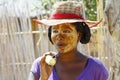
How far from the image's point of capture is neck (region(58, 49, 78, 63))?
1.97 metres

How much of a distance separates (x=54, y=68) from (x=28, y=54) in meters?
3.12

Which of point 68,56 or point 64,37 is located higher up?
point 64,37

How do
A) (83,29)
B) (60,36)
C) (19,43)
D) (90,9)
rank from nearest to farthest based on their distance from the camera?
1. (60,36)
2. (83,29)
3. (19,43)
4. (90,9)

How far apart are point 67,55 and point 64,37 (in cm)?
13

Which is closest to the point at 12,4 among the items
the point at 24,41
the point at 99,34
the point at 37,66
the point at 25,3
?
the point at 25,3

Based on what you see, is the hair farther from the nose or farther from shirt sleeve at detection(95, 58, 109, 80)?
shirt sleeve at detection(95, 58, 109, 80)

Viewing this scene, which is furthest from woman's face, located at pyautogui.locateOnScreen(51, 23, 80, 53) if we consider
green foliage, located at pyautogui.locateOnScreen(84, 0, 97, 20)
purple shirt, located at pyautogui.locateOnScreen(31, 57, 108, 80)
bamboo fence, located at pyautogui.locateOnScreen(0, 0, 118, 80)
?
green foliage, located at pyautogui.locateOnScreen(84, 0, 97, 20)

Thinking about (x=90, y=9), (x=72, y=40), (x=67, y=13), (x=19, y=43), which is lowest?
(x=19, y=43)

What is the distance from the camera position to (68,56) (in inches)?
77.8

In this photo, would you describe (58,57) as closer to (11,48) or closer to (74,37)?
(74,37)

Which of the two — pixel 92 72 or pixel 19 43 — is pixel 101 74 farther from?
pixel 19 43

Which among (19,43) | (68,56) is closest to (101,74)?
(68,56)

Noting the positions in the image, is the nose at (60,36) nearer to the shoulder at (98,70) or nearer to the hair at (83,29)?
the hair at (83,29)

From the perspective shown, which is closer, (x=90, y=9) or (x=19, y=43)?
(x=19, y=43)
